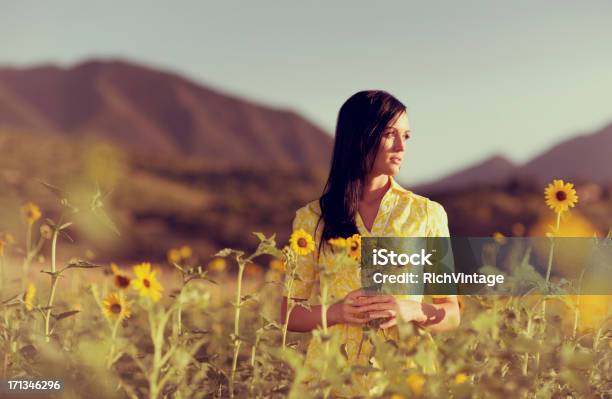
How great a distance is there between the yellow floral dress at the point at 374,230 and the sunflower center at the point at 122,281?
55cm

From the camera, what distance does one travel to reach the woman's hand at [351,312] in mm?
2279

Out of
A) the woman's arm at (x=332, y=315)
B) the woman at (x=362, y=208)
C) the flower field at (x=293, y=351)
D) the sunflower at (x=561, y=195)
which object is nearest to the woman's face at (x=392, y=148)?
the woman at (x=362, y=208)

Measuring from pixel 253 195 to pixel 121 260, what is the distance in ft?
55.2

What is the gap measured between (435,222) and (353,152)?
1.24ft

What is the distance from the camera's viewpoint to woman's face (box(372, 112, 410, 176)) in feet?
8.51

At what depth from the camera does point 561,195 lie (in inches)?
118

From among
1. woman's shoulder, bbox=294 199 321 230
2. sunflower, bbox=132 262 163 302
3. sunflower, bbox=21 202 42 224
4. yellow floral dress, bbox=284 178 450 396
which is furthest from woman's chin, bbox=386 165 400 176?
sunflower, bbox=21 202 42 224

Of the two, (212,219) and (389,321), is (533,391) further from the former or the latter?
(212,219)

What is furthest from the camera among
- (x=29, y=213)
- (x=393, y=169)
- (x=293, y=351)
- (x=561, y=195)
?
(x=29, y=213)

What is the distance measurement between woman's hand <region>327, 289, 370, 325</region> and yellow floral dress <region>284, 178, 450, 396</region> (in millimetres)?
140

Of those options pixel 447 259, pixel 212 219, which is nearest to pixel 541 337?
pixel 447 259

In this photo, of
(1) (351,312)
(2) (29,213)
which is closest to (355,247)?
(1) (351,312)

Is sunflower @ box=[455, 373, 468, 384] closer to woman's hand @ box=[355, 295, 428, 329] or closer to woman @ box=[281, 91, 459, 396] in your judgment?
woman's hand @ box=[355, 295, 428, 329]

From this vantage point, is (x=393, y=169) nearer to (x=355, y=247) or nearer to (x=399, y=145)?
(x=399, y=145)
